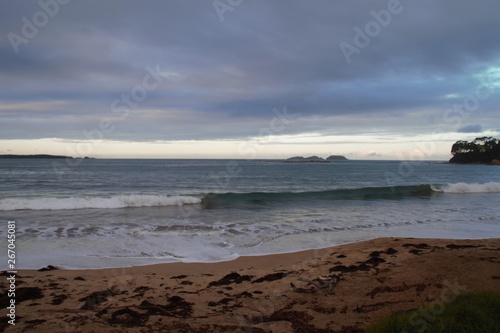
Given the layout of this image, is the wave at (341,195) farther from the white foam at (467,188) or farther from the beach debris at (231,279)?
the beach debris at (231,279)

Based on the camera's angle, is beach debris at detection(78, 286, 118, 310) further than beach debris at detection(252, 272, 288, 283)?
No

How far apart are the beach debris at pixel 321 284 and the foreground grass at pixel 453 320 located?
1.94 m

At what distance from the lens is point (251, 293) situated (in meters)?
5.70

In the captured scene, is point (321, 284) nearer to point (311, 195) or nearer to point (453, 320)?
point (453, 320)

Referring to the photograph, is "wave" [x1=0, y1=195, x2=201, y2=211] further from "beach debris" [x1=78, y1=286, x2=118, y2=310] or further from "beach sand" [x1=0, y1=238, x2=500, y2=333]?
"beach debris" [x1=78, y1=286, x2=118, y2=310]

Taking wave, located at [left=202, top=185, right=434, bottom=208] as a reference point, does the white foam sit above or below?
above

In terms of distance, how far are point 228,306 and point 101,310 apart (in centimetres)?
180

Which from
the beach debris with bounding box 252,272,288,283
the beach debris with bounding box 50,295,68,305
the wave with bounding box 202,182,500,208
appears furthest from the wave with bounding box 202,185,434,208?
the beach debris with bounding box 50,295,68,305

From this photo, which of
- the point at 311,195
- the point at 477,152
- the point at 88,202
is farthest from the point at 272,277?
the point at 477,152

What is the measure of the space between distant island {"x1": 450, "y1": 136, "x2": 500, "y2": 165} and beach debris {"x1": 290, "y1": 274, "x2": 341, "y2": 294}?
426 ft

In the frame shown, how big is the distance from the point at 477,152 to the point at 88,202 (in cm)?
13349

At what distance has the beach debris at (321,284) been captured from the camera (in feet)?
18.5

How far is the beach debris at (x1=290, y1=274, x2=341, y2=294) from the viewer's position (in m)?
5.65

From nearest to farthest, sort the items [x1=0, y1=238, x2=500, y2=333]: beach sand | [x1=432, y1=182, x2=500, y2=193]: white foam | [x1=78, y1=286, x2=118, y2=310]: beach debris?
[x1=0, y1=238, x2=500, y2=333]: beach sand
[x1=78, y1=286, x2=118, y2=310]: beach debris
[x1=432, y1=182, x2=500, y2=193]: white foam
